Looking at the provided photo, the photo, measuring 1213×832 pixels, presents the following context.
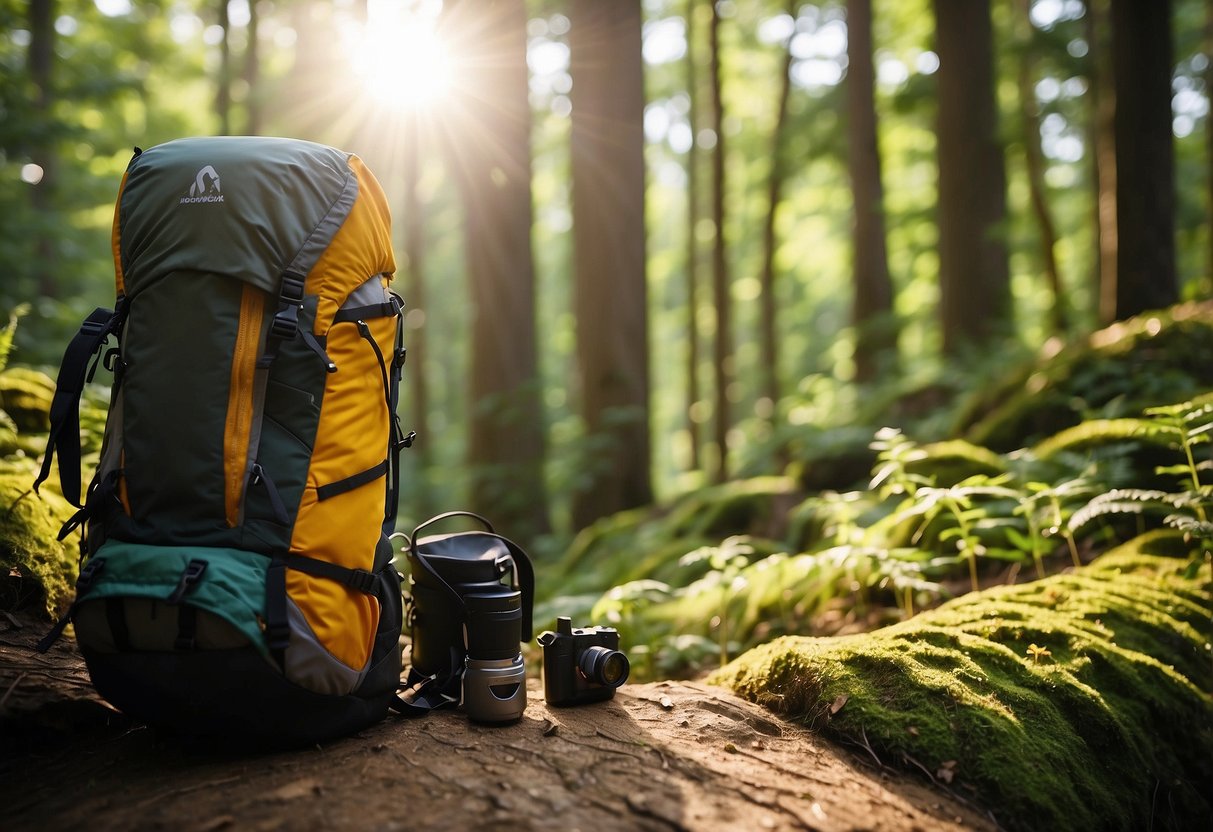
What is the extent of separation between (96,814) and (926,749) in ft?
8.14

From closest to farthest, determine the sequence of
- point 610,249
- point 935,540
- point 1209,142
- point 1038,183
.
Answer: point 935,540, point 610,249, point 1209,142, point 1038,183

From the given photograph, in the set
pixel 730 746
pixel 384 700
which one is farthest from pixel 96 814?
pixel 730 746

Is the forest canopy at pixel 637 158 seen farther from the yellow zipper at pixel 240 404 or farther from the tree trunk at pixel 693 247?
the yellow zipper at pixel 240 404

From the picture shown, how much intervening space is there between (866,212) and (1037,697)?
1018cm

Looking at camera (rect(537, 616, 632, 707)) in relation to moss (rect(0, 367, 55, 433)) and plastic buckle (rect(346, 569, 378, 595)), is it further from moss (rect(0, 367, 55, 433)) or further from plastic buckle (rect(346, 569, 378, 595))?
moss (rect(0, 367, 55, 433))

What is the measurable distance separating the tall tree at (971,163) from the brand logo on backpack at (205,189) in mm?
9720

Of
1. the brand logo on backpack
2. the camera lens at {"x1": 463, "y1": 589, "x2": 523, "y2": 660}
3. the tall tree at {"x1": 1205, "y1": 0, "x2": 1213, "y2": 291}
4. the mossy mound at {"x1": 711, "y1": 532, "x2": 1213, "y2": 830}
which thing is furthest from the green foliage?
the tall tree at {"x1": 1205, "y1": 0, "x2": 1213, "y2": 291}

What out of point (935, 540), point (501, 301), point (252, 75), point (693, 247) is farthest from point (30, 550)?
point (693, 247)

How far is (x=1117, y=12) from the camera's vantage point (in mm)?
6406

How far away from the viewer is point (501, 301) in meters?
9.38

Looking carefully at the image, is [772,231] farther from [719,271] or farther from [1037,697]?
[1037,697]

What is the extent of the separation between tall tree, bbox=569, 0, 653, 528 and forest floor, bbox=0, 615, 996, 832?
6523 millimetres

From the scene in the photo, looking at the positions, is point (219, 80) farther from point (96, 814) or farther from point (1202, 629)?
point (1202, 629)

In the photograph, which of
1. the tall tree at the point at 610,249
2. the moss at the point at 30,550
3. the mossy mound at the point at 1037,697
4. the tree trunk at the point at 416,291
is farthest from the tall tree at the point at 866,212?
the moss at the point at 30,550
